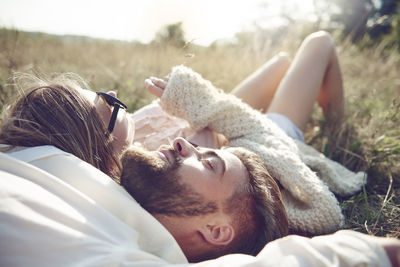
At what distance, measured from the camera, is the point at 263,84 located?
310cm

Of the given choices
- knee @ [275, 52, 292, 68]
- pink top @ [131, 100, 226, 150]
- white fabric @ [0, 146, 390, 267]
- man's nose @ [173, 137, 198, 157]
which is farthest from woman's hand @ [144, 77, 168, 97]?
knee @ [275, 52, 292, 68]

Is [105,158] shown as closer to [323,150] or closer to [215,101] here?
[215,101]

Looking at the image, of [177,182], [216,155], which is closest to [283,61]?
[216,155]

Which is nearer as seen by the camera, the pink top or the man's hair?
the man's hair

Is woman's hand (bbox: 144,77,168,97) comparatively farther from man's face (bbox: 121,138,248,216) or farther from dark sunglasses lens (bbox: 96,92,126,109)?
man's face (bbox: 121,138,248,216)

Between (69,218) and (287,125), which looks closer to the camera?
(69,218)

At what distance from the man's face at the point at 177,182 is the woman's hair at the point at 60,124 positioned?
26cm

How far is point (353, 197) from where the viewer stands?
2031 mm

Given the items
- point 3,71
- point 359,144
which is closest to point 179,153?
point 359,144

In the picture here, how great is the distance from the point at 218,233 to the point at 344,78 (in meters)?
4.61

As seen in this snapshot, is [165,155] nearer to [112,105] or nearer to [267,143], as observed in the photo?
[112,105]

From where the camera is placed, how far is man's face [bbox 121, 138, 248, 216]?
51.9 inches

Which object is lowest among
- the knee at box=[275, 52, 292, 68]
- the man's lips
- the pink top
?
the pink top

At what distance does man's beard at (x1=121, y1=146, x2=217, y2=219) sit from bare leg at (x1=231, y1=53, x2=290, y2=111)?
1.93 metres
